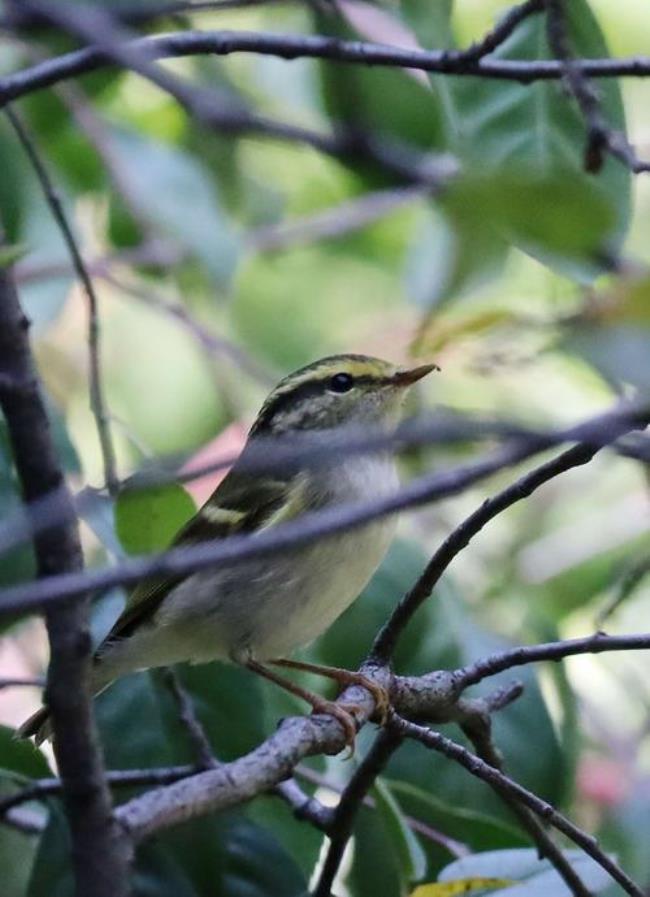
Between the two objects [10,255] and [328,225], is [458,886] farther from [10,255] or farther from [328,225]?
[328,225]

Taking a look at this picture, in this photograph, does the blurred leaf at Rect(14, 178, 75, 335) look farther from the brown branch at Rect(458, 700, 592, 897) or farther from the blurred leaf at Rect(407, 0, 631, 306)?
the brown branch at Rect(458, 700, 592, 897)

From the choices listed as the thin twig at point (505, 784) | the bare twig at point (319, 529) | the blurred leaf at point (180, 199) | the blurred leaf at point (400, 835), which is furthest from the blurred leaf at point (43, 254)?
the bare twig at point (319, 529)

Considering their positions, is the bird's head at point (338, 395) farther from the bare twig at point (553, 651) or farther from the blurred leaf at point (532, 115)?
the bare twig at point (553, 651)

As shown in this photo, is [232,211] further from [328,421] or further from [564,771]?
[564,771]

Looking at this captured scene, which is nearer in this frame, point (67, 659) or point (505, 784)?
point (67, 659)

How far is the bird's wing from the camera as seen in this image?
2.55 meters

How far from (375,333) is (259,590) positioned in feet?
6.25

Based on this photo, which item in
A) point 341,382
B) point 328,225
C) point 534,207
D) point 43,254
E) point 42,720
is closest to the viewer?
point 534,207

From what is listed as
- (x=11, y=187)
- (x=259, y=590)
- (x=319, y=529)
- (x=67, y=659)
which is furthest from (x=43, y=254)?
(x=319, y=529)

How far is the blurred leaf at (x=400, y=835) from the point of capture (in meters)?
2.01

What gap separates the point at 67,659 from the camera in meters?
1.21

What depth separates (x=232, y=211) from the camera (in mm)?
3680

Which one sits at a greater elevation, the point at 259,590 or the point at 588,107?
the point at 588,107

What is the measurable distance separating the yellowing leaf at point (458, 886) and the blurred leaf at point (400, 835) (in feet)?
0.41
